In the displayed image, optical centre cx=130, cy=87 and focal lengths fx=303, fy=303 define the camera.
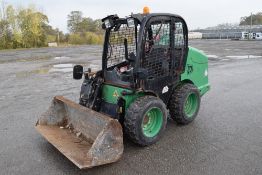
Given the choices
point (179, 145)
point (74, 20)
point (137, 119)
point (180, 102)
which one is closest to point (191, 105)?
point (180, 102)

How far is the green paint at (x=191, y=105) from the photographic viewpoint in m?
5.69

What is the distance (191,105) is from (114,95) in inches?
69.9

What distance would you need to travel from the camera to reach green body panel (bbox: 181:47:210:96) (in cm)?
557

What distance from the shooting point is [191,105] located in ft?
19.0

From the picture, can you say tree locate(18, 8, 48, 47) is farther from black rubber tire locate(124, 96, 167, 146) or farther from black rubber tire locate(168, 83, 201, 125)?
black rubber tire locate(124, 96, 167, 146)

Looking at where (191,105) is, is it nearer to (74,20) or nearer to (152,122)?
(152,122)

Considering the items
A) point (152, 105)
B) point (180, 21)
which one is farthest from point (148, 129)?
point (180, 21)

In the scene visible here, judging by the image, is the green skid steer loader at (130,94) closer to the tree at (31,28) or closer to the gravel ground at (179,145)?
the gravel ground at (179,145)

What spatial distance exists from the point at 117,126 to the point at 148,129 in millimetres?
984

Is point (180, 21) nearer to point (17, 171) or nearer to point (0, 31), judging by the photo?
point (17, 171)

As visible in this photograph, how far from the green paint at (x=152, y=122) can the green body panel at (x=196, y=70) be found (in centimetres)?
101

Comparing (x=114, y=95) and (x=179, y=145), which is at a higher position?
(x=114, y=95)

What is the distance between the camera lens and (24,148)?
4750mm

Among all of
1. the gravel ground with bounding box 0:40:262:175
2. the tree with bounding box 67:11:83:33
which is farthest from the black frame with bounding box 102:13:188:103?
the tree with bounding box 67:11:83:33
